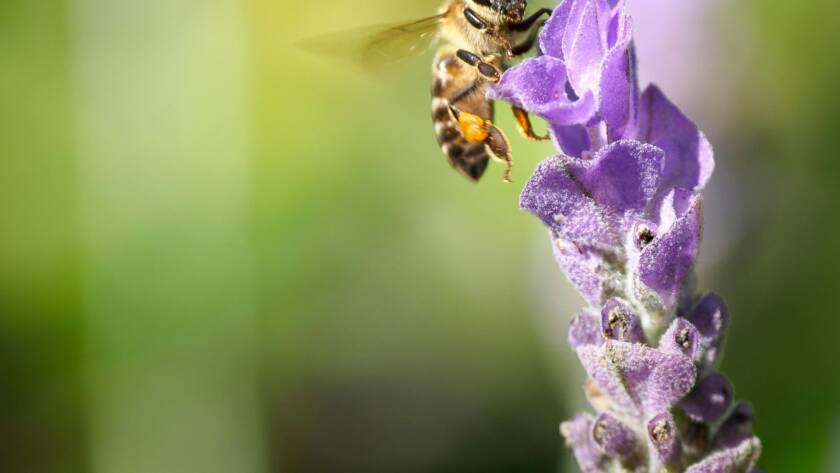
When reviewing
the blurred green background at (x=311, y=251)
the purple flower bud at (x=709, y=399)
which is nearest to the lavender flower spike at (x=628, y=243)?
the purple flower bud at (x=709, y=399)

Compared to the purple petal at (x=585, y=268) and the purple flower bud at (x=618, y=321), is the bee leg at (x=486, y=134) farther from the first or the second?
the purple flower bud at (x=618, y=321)

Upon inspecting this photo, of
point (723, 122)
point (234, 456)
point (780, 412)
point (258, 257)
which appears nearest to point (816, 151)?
point (723, 122)

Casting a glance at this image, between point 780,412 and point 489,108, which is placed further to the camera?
point 780,412

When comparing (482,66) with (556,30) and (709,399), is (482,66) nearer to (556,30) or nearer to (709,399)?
(556,30)

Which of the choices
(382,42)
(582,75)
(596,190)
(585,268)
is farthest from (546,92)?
(382,42)

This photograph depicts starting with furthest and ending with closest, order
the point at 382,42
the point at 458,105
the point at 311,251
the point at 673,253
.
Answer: the point at 311,251
the point at 382,42
the point at 458,105
the point at 673,253

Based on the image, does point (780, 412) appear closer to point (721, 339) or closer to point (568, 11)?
point (721, 339)

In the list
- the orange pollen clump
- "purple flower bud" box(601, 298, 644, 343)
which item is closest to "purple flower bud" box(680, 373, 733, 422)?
"purple flower bud" box(601, 298, 644, 343)

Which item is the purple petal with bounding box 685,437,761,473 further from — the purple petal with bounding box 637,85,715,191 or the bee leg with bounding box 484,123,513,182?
the bee leg with bounding box 484,123,513,182
